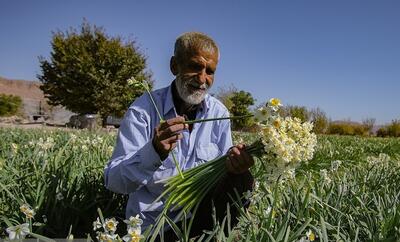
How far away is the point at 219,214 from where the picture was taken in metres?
2.29

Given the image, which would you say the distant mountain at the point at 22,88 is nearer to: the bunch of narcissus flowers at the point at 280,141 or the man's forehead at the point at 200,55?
the man's forehead at the point at 200,55

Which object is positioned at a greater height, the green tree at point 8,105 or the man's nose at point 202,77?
the green tree at point 8,105

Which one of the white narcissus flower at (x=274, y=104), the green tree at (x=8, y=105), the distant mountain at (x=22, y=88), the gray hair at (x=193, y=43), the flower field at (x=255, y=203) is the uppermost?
the distant mountain at (x=22, y=88)

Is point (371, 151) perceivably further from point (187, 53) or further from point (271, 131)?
point (271, 131)

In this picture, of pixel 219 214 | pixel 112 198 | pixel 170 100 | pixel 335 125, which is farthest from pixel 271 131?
pixel 335 125

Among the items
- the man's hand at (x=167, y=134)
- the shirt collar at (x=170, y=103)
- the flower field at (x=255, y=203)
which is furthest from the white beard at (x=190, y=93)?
the flower field at (x=255, y=203)

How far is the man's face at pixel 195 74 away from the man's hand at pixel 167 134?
1.60ft

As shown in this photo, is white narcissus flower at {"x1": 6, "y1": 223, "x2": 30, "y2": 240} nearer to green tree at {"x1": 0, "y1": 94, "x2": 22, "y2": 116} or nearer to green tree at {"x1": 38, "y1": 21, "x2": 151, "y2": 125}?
green tree at {"x1": 38, "y1": 21, "x2": 151, "y2": 125}

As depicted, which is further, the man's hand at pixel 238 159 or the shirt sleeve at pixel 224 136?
the shirt sleeve at pixel 224 136

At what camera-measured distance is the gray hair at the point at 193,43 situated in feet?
7.88

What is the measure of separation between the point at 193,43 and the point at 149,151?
0.72 meters

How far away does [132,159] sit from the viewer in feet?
7.04

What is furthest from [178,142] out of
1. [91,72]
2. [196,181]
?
[91,72]

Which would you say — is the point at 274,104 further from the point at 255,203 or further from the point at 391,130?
the point at 391,130
